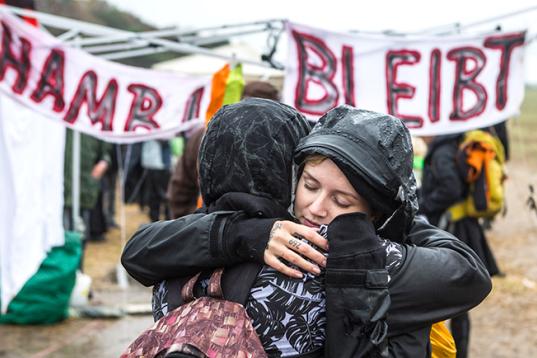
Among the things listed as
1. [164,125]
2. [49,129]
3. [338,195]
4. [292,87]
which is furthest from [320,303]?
[49,129]

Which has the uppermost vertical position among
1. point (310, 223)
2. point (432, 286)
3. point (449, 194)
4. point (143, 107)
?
point (310, 223)

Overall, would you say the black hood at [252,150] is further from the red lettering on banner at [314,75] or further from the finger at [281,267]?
the red lettering on banner at [314,75]

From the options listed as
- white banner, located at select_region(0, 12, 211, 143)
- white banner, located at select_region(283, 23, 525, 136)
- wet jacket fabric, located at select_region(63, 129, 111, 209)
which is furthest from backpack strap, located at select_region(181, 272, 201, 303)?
wet jacket fabric, located at select_region(63, 129, 111, 209)

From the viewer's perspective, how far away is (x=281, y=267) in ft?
4.51

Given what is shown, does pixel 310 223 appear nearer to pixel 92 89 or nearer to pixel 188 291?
pixel 188 291

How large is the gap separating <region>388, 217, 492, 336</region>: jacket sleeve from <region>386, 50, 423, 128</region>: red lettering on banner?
212 cm

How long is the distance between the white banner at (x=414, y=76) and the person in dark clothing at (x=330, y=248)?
2105mm

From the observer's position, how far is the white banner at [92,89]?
3.94 metres

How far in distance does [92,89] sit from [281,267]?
2.98m

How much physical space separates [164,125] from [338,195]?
2.87 metres

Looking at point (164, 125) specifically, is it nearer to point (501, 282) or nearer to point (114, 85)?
point (114, 85)

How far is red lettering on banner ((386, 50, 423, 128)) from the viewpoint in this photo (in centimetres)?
359

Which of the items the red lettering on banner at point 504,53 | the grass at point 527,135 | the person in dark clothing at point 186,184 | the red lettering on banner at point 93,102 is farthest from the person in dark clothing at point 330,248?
the grass at point 527,135

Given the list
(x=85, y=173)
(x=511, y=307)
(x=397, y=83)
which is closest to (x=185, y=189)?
(x=397, y=83)
